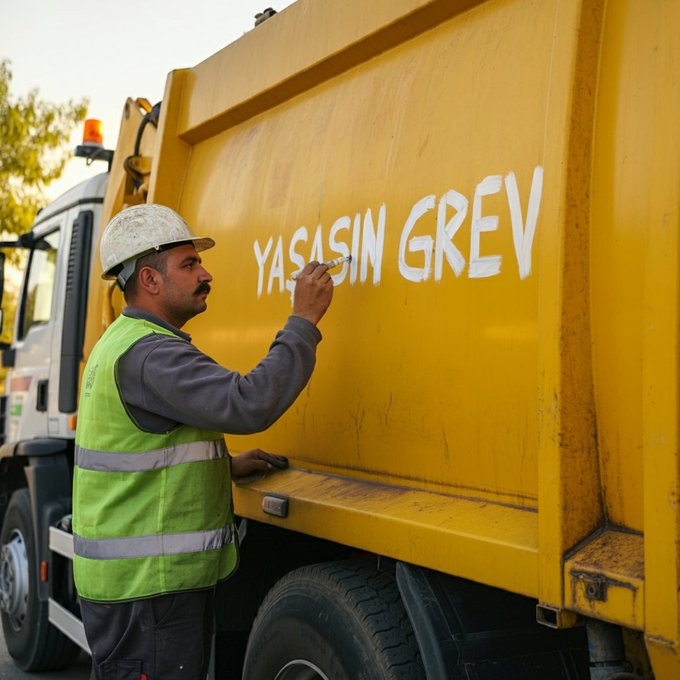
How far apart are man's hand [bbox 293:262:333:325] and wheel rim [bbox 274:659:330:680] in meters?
0.89

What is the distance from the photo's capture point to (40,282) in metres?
5.30

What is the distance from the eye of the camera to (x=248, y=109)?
3.15 metres

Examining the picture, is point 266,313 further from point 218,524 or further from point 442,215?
point 442,215

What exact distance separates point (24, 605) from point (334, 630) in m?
3.31

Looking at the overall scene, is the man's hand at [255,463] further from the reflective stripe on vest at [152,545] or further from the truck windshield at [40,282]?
the truck windshield at [40,282]

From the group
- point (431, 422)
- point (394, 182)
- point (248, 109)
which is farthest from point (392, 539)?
point (248, 109)

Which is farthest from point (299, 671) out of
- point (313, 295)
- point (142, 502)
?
point (313, 295)

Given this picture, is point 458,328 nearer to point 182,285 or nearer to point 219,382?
point 219,382

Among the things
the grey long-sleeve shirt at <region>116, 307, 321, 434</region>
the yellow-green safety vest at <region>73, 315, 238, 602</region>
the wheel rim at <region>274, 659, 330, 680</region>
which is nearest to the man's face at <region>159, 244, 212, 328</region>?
the yellow-green safety vest at <region>73, 315, 238, 602</region>

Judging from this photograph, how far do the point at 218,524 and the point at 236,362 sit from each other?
2.09ft

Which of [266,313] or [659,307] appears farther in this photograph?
[266,313]

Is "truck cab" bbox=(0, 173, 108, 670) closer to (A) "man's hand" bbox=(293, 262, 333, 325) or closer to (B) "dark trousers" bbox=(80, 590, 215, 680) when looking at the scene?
(B) "dark trousers" bbox=(80, 590, 215, 680)

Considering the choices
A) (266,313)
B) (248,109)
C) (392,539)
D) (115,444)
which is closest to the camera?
(392,539)

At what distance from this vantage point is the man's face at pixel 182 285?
268cm
